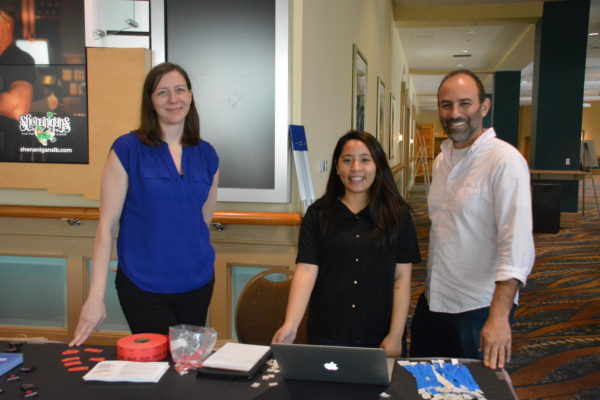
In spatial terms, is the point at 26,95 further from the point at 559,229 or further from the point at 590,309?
the point at 559,229

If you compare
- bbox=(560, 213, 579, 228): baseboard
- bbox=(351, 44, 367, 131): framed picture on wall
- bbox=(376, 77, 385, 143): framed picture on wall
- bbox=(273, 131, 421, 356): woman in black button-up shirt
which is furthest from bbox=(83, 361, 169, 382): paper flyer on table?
bbox=(560, 213, 579, 228): baseboard

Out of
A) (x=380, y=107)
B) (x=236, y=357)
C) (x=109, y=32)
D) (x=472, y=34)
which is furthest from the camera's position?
(x=472, y=34)

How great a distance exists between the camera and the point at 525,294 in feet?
16.4

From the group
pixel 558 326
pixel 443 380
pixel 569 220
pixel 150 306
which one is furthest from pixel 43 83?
pixel 569 220

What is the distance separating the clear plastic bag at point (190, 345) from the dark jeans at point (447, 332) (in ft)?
2.88

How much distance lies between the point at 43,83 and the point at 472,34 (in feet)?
31.6

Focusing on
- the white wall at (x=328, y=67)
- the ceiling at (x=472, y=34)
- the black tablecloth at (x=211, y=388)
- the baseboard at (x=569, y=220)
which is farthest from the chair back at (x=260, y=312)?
the baseboard at (x=569, y=220)

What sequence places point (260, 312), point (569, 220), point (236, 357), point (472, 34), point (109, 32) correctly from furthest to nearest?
point (472, 34) < point (569, 220) < point (109, 32) < point (260, 312) < point (236, 357)

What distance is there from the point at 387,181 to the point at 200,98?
1595 mm

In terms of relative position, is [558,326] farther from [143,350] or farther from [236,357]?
[143,350]

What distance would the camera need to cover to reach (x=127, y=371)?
1419 mm

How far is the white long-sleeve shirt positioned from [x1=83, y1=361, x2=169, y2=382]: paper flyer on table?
40.2 inches

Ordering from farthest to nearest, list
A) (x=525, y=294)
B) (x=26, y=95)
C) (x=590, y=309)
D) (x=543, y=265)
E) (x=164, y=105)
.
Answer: (x=543, y=265) → (x=525, y=294) → (x=590, y=309) → (x=26, y=95) → (x=164, y=105)

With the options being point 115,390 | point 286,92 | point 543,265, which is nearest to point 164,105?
point 115,390
